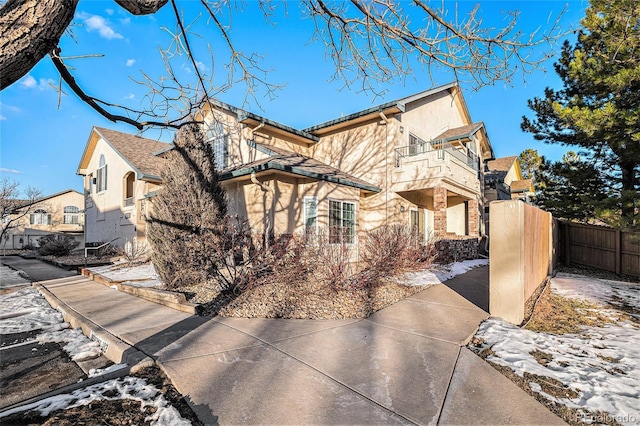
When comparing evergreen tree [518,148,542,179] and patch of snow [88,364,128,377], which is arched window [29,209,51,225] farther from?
evergreen tree [518,148,542,179]

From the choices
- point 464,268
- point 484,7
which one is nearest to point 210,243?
point 484,7

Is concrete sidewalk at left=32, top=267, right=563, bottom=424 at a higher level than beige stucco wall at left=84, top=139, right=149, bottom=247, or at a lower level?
lower

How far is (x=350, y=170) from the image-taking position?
47.8 feet

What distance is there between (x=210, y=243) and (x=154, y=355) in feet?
11.6

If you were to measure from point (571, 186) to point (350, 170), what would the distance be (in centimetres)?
957

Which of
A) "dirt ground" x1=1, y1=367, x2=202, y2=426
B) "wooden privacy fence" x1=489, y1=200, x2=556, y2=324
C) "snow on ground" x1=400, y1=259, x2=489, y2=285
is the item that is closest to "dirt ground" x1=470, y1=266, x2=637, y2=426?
"wooden privacy fence" x1=489, y1=200, x2=556, y2=324

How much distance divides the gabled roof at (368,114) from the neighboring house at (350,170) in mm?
45

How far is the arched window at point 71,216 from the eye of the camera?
121 feet

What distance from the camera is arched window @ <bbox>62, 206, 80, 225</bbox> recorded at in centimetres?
3703

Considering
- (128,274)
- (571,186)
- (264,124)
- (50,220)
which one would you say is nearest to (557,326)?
(264,124)

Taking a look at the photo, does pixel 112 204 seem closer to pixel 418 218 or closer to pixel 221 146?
pixel 221 146

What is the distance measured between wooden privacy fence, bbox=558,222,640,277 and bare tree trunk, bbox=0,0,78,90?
12567 millimetres

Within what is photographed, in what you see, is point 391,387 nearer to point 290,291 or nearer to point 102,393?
point 102,393

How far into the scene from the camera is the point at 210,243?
22.8 ft
